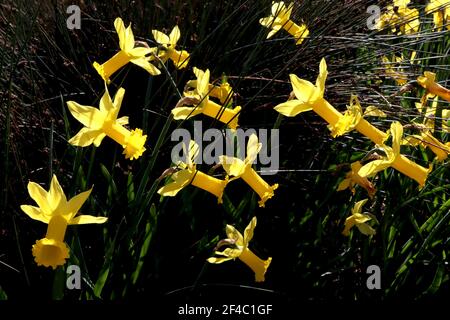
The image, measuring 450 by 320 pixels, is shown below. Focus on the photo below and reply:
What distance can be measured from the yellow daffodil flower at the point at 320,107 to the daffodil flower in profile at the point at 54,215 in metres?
0.58

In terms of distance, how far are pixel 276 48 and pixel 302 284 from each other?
39.3 inches

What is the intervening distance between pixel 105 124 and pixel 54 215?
0.28 metres

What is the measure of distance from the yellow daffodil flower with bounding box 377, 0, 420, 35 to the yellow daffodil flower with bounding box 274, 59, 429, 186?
1024 millimetres

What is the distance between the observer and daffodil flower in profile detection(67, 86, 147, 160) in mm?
1758

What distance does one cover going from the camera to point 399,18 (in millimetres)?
2975

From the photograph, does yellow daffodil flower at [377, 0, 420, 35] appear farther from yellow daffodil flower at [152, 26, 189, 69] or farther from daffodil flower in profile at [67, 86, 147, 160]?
daffodil flower in profile at [67, 86, 147, 160]

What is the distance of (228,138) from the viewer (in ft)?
7.03

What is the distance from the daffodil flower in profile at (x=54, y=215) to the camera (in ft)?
5.27

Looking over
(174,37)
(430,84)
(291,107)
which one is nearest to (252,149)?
(291,107)

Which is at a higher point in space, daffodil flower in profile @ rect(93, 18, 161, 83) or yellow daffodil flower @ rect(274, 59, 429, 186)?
daffodil flower in profile @ rect(93, 18, 161, 83)

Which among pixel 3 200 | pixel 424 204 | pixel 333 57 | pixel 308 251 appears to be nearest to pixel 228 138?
pixel 308 251

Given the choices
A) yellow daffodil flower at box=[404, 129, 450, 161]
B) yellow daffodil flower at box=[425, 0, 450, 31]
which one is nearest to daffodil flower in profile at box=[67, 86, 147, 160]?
yellow daffodil flower at box=[404, 129, 450, 161]

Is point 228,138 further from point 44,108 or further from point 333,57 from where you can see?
point 333,57

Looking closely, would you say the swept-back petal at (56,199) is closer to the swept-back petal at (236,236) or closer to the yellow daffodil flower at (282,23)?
the swept-back petal at (236,236)
